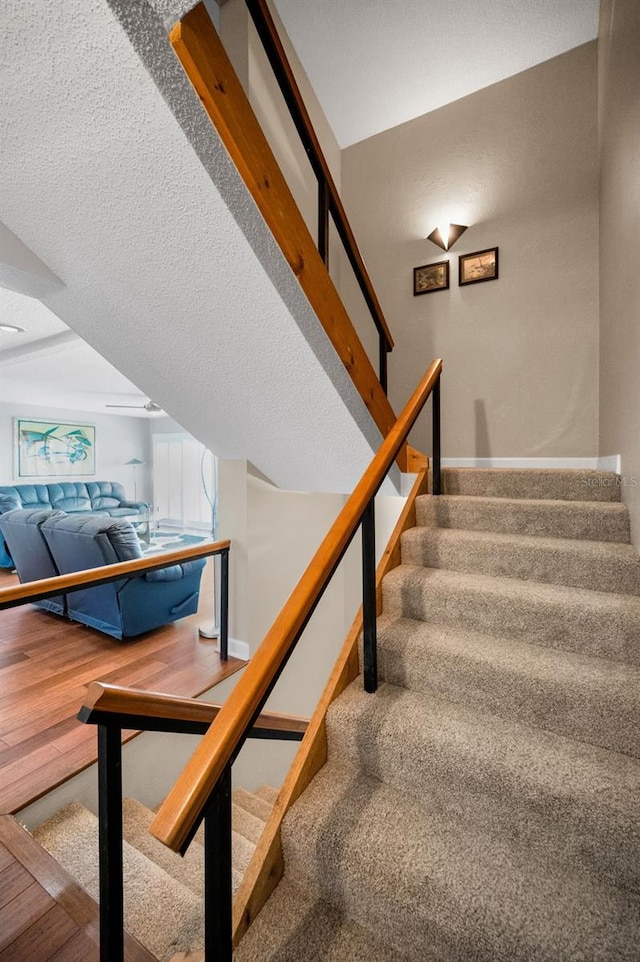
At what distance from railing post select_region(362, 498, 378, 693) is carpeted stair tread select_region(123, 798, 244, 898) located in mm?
1062

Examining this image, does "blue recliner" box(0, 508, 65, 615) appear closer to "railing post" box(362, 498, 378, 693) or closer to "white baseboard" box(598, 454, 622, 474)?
"railing post" box(362, 498, 378, 693)

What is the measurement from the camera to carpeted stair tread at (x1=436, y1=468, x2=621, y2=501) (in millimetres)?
2180

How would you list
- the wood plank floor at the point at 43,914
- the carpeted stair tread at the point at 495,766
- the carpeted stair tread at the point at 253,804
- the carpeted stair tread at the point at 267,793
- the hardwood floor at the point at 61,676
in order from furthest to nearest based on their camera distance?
the carpeted stair tread at the point at 267,793
the carpeted stair tread at the point at 253,804
the hardwood floor at the point at 61,676
the wood plank floor at the point at 43,914
the carpeted stair tread at the point at 495,766

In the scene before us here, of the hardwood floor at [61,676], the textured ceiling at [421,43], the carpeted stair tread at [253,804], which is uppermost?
the textured ceiling at [421,43]

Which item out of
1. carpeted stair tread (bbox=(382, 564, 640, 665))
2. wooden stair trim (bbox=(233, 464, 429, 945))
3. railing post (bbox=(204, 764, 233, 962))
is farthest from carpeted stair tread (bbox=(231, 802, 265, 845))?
railing post (bbox=(204, 764, 233, 962))

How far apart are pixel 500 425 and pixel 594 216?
1.44 meters

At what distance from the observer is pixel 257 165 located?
4.87ft

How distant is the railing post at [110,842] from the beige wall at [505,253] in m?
3.01

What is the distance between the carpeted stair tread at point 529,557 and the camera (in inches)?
67.5

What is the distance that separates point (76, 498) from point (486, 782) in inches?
327

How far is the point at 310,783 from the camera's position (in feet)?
4.56

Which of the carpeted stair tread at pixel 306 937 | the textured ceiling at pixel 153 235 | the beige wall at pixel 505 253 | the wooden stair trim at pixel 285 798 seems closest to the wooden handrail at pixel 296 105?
the textured ceiling at pixel 153 235

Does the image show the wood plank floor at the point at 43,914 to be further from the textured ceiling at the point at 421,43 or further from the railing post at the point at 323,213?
the textured ceiling at the point at 421,43

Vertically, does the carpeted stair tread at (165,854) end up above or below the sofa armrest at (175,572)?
below
